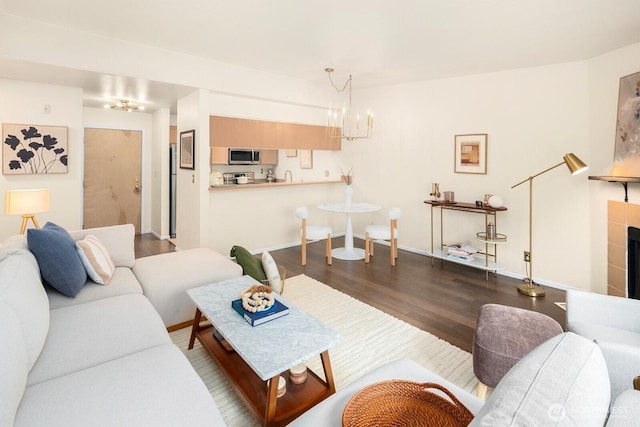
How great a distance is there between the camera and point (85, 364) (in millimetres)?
1508

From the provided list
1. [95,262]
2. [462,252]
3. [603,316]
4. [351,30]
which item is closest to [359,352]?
[603,316]

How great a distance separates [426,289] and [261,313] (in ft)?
7.68

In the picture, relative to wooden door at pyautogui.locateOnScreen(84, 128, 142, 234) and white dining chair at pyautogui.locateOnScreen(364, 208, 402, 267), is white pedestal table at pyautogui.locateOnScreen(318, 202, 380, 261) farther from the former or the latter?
wooden door at pyautogui.locateOnScreen(84, 128, 142, 234)

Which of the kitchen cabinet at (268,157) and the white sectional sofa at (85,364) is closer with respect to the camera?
the white sectional sofa at (85,364)

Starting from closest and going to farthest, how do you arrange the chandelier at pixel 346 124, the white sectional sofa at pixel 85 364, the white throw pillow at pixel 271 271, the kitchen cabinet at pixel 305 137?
the white sectional sofa at pixel 85 364
the white throw pillow at pixel 271 271
the kitchen cabinet at pixel 305 137
the chandelier at pixel 346 124

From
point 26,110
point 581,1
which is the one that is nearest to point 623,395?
A: point 581,1

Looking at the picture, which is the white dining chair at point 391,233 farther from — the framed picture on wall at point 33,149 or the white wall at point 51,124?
the framed picture on wall at point 33,149

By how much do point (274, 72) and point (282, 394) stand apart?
13.4 ft

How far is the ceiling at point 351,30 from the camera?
8.45 ft

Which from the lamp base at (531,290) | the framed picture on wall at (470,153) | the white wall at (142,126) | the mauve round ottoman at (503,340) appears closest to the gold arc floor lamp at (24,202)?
the white wall at (142,126)

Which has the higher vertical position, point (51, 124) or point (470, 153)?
point (51, 124)

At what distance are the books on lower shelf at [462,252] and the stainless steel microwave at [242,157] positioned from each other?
11.8 feet

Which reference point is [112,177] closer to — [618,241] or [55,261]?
[55,261]

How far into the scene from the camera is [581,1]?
2.36 metres
